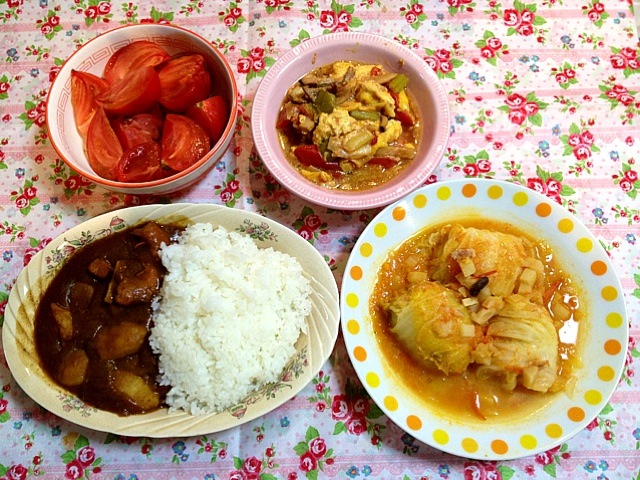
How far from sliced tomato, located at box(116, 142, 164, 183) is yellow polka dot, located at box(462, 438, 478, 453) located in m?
1.99

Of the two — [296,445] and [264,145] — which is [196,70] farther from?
[296,445]

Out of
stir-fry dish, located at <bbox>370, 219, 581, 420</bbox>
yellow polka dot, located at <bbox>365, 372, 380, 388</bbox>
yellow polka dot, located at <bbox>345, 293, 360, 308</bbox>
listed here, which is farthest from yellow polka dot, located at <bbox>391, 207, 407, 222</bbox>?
yellow polka dot, located at <bbox>365, 372, 380, 388</bbox>

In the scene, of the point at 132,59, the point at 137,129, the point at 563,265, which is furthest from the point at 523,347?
the point at 132,59

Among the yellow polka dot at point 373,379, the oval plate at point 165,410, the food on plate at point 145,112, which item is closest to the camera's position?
the oval plate at point 165,410

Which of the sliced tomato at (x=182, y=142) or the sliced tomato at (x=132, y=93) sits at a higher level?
the sliced tomato at (x=132, y=93)

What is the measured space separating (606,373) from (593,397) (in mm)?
136

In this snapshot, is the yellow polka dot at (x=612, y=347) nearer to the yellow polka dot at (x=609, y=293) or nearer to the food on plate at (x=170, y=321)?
the yellow polka dot at (x=609, y=293)

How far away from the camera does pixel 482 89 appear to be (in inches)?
124

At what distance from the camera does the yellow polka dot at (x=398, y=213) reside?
2.65 metres

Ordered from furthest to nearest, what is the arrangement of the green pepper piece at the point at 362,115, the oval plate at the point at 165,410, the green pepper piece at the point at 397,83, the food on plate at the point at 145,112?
the green pepper piece at the point at 397,83
the green pepper piece at the point at 362,115
the food on plate at the point at 145,112
the oval plate at the point at 165,410

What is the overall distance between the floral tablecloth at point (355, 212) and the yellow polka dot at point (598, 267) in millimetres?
343

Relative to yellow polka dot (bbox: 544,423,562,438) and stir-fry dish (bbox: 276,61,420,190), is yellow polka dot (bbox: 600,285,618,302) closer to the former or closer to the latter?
yellow polka dot (bbox: 544,423,562,438)

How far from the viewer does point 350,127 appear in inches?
104

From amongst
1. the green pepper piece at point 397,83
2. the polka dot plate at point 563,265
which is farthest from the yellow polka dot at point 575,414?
the green pepper piece at point 397,83
